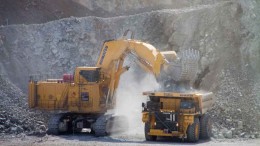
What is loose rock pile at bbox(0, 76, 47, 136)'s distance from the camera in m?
20.5

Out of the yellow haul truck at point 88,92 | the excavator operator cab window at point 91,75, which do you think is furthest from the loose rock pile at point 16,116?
the excavator operator cab window at point 91,75

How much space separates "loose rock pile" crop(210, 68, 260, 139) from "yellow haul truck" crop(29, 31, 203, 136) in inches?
122

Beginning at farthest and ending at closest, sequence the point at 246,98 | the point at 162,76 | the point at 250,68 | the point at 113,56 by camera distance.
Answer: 1. the point at 250,68
2. the point at 246,98
3. the point at 113,56
4. the point at 162,76

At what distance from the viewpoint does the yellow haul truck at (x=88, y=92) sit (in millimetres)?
20234

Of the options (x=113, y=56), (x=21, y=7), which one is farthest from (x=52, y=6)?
(x=113, y=56)

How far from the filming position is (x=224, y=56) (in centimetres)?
2528

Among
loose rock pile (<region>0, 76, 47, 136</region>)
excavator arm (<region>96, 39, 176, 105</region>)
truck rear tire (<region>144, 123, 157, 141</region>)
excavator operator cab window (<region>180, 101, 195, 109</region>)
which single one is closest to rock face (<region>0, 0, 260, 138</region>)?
loose rock pile (<region>0, 76, 47, 136</region>)

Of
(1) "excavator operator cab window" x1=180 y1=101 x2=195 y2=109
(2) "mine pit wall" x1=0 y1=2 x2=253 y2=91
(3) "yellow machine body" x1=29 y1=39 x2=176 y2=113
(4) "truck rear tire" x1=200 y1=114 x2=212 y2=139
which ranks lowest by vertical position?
(4) "truck rear tire" x1=200 y1=114 x2=212 y2=139

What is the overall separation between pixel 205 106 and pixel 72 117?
492cm

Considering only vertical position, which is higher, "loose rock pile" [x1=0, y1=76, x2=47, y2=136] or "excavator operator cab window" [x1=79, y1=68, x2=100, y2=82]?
"excavator operator cab window" [x1=79, y1=68, x2=100, y2=82]

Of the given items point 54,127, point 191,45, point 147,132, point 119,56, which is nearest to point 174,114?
point 147,132

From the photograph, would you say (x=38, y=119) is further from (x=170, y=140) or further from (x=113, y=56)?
(x=170, y=140)

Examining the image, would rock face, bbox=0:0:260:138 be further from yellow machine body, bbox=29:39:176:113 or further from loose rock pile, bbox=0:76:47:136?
yellow machine body, bbox=29:39:176:113

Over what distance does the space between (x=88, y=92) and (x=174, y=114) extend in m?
3.55
